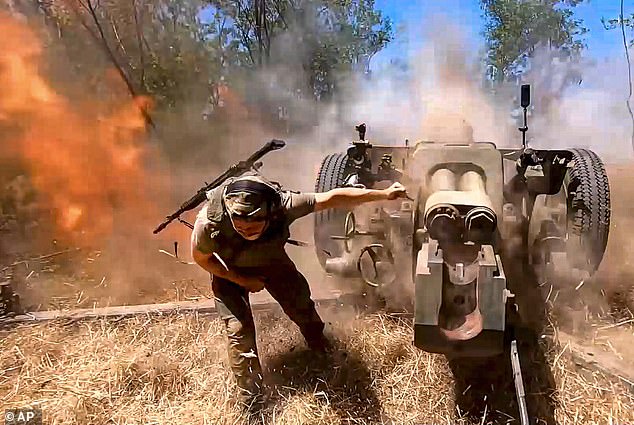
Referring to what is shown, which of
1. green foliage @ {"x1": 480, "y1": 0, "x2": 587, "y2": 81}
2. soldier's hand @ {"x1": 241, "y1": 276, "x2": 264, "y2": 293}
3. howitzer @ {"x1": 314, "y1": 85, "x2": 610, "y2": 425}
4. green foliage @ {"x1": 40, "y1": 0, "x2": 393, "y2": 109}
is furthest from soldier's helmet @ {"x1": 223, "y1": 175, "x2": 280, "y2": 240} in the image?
green foliage @ {"x1": 480, "y1": 0, "x2": 587, "y2": 81}

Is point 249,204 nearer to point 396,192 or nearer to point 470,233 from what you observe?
point 396,192

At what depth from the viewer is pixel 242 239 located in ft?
11.2

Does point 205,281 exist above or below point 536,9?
below

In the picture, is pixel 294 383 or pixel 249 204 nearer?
pixel 249 204

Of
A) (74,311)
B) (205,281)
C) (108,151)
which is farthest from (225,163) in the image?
(74,311)

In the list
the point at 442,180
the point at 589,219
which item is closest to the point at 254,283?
the point at 442,180

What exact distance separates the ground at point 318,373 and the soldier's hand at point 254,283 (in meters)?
0.63

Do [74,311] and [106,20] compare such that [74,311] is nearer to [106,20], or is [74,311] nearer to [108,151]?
[108,151]

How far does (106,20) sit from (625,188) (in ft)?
29.8

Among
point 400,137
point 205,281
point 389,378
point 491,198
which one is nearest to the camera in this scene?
point 491,198

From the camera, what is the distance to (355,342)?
166 inches

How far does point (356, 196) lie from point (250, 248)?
0.65 m

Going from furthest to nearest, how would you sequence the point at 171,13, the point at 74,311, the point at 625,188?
the point at 625,188 < the point at 171,13 < the point at 74,311

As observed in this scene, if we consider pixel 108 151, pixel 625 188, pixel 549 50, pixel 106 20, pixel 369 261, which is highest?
pixel 106 20
